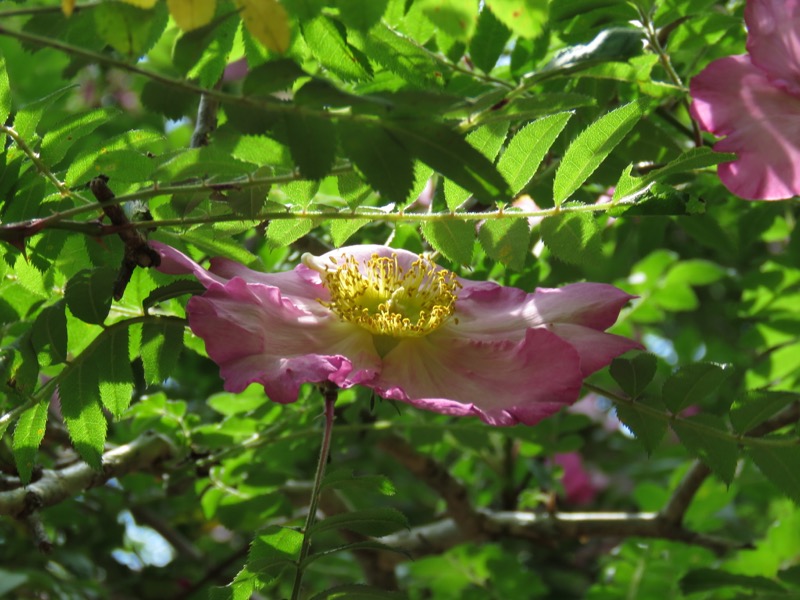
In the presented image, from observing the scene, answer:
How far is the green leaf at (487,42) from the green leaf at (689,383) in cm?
45

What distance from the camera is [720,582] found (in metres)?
1.50

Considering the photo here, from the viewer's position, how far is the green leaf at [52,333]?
106 centimetres

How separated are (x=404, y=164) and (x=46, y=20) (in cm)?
40

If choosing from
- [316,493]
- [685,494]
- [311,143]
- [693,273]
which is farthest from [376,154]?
[693,273]

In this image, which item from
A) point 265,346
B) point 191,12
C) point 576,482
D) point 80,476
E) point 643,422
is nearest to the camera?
point 191,12

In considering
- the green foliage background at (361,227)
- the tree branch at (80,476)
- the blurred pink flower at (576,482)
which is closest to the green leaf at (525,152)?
the green foliage background at (361,227)

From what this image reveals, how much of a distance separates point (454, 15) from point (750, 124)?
44 centimetres

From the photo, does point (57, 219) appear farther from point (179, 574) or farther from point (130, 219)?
point (179, 574)

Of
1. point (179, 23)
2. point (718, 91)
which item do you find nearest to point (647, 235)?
point (718, 91)

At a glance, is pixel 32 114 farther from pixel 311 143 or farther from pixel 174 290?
pixel 311 143

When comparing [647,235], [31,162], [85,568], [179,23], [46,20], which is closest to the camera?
[179,23]

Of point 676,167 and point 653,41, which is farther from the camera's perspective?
point 653,41

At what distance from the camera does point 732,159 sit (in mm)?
1044

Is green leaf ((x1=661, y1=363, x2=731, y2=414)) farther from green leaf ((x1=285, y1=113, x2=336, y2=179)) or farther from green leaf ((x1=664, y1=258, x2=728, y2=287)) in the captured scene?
green leaf ((x1=664, y1=258, x2=728, y2=287))
